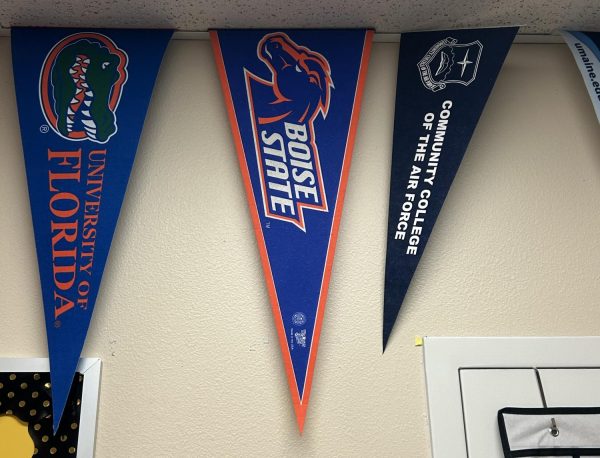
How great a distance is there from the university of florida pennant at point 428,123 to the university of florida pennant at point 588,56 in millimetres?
195

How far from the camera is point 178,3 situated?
1.43 meters

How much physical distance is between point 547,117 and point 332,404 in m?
0.96

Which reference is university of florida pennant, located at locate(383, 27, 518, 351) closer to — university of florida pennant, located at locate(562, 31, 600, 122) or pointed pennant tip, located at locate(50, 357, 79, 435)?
university of florida pennant, located at locate(562, 31, 600, 122)

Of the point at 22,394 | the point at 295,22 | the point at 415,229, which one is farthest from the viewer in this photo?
the point at 295,22

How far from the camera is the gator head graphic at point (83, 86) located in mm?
1410

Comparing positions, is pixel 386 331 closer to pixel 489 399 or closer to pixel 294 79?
pixel 489 399

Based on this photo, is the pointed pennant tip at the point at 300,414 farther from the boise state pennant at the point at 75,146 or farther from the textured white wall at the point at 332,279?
the boise state pennant at the point at 75,146

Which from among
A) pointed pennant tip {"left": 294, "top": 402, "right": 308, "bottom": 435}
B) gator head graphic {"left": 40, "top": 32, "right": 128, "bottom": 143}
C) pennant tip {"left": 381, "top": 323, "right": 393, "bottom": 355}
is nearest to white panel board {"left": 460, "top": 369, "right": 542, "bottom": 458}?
pennant tip {"left": 381, "top": 323, "right": 393, "bottom": 355}

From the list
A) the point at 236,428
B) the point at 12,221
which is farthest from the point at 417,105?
the point at 12,221

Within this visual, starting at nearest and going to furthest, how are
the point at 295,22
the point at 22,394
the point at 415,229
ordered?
the point at 22,394 → the point at 415,229 → the point at 295,22

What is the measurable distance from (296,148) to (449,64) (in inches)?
18.5

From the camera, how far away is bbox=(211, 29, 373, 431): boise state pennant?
4.24ft

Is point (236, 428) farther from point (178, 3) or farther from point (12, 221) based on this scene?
point (178, 3)

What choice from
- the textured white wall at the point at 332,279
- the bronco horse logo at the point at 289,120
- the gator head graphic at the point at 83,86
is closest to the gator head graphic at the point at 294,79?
the bronco horse logo at the point at 289,120
